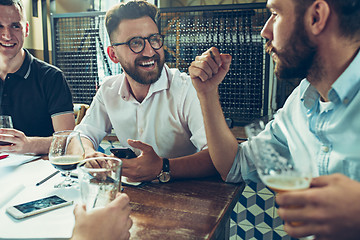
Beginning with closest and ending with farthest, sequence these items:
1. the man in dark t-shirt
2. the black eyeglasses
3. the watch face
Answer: the watch face → the black eyeglasses → the man in dark t-shirt

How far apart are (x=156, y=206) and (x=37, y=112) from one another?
1316 millimetres

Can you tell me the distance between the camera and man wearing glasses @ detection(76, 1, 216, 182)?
1.61 metres

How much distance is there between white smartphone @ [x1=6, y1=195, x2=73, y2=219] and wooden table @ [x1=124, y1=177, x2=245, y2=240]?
217 mm

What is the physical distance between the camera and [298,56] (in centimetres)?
106

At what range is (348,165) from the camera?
96 cm

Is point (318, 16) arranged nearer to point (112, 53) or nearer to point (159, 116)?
point (159, 116)

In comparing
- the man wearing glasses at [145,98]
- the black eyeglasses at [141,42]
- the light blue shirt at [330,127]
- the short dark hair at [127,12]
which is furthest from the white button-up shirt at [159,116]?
the light blue shirt at [330,127]

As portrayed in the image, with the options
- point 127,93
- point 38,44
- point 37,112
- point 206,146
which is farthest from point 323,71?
point 38,44

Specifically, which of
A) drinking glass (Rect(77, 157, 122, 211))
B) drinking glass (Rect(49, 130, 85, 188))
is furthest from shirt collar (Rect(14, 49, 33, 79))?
drinking glass (Rect(77, 157, 122, 211))

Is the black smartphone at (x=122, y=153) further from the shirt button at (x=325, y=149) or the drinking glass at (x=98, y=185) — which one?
the shirt button at (x=325, y=149)

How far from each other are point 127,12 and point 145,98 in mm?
456

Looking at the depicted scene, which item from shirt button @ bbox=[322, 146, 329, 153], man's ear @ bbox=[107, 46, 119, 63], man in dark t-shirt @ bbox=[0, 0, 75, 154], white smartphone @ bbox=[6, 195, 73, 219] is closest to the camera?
white smartphone @ bbox=[6, 195, 73, 219]

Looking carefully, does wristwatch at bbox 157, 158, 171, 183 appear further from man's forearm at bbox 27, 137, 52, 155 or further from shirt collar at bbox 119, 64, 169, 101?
man's forearm at bbox 27, 137, 52, 155

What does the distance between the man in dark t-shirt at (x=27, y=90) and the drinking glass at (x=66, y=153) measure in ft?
2.57
